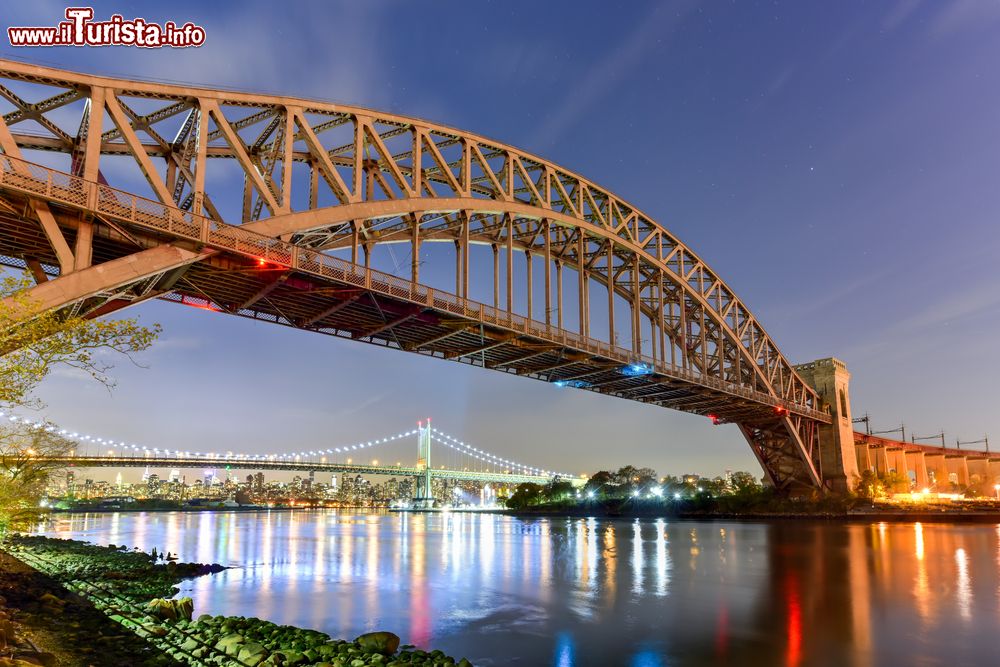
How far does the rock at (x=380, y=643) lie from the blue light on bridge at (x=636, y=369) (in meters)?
36.3

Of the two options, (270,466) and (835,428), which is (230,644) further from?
(270,466)

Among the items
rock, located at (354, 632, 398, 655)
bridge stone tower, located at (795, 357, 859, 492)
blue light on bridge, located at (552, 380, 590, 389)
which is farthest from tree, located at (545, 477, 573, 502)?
rock, located at (354, 632, 398, 655)

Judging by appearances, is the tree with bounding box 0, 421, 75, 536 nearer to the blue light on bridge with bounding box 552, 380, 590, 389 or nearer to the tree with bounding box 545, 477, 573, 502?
the blue light on bridge with bounding box 552, 380, 590, 389

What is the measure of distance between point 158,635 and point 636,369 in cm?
3948

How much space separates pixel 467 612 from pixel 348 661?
875 centimetres

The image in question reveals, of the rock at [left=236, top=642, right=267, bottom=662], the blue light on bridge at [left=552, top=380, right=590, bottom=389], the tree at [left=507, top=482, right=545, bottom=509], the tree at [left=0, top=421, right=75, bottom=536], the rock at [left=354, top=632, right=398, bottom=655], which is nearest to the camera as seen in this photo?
the rock at [left=236, top=642, right=267, bottom=662]

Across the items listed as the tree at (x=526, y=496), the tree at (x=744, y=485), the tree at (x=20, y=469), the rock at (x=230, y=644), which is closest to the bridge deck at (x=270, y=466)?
the tree at (x=526, y=496)

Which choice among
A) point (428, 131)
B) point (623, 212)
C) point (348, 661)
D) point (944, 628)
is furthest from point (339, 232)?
point (623, 212)

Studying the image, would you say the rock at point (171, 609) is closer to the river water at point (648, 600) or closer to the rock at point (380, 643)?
the river water at point (648, 600)

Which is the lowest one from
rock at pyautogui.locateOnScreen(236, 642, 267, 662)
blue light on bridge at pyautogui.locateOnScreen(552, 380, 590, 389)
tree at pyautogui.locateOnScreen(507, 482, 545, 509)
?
tree at pyautogui.locateOnScreen(507, 482, 545, 509)

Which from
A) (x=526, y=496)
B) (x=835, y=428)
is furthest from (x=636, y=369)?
(x=526, y=496)

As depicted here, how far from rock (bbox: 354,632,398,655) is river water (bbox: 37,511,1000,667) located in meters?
1.80

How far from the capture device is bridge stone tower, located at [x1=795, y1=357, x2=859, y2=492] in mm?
80625

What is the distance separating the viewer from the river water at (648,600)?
16547 millimetres
